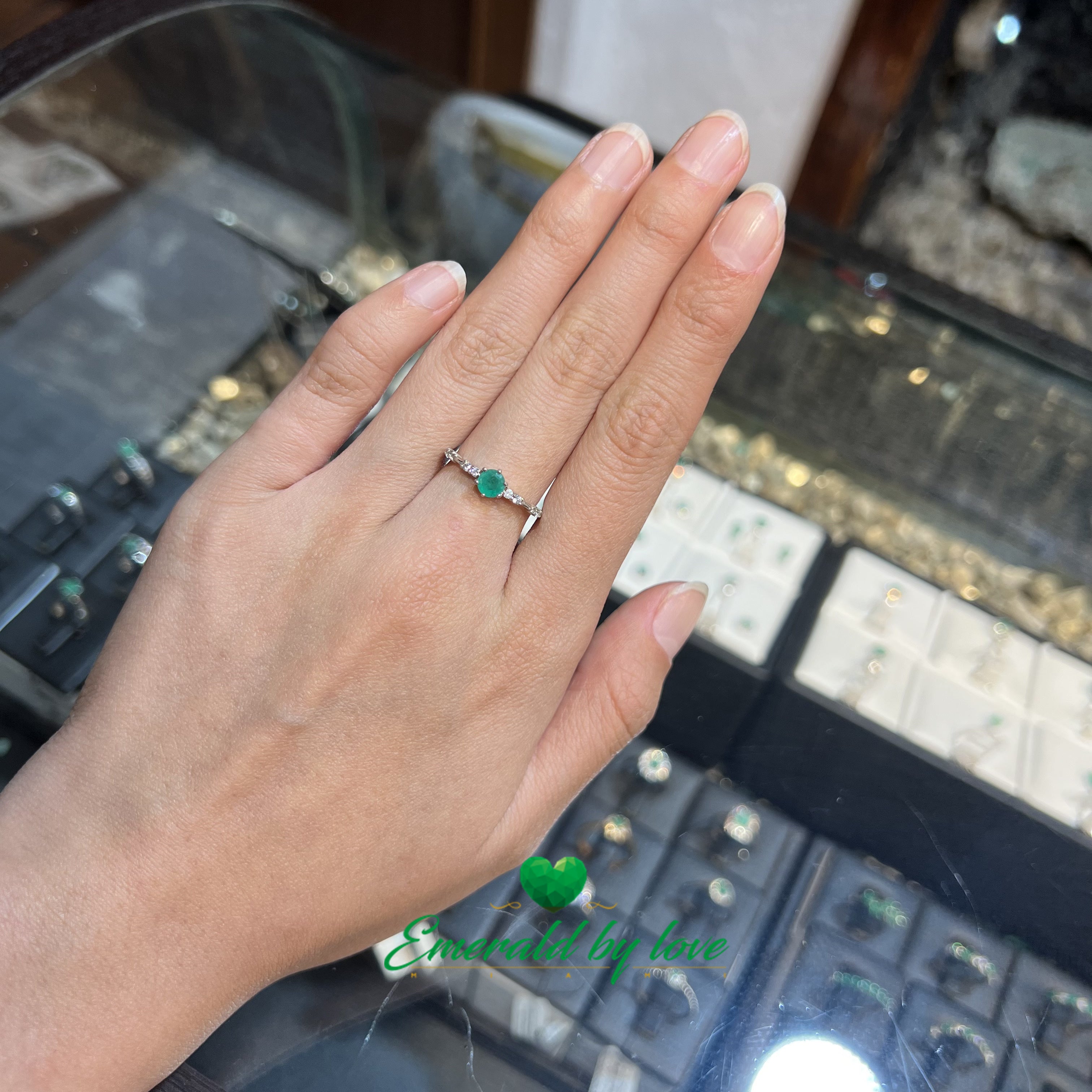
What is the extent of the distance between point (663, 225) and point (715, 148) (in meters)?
0.06

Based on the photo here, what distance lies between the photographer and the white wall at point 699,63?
126 cm

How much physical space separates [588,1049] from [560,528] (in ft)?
1.10

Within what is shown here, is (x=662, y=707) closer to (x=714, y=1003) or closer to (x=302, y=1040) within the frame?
(x=714, y=1003)

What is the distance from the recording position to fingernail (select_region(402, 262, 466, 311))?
1.99 ft

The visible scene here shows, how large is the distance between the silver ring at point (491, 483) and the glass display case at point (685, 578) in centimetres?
21

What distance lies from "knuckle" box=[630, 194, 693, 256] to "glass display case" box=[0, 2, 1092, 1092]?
1.02 feet

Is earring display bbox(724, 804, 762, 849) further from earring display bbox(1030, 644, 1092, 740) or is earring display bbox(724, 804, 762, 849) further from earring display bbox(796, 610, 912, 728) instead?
earring display bbox(1030, 644, 1092, 740)

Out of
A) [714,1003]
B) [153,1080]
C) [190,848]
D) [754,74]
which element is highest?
[754,74]

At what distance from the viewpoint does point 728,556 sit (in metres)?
0.82

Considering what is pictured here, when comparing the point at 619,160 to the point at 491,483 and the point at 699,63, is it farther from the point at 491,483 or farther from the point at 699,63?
the point at 699,63

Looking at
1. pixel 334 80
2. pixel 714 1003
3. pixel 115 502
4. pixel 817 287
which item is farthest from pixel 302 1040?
pixel 334 80

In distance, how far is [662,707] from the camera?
2.26 feet

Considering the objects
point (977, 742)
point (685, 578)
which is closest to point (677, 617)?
point (685, 578)

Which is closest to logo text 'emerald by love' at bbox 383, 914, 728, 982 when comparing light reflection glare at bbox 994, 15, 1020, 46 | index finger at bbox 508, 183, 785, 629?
index finger at bbox 508, 183, 785, 629
